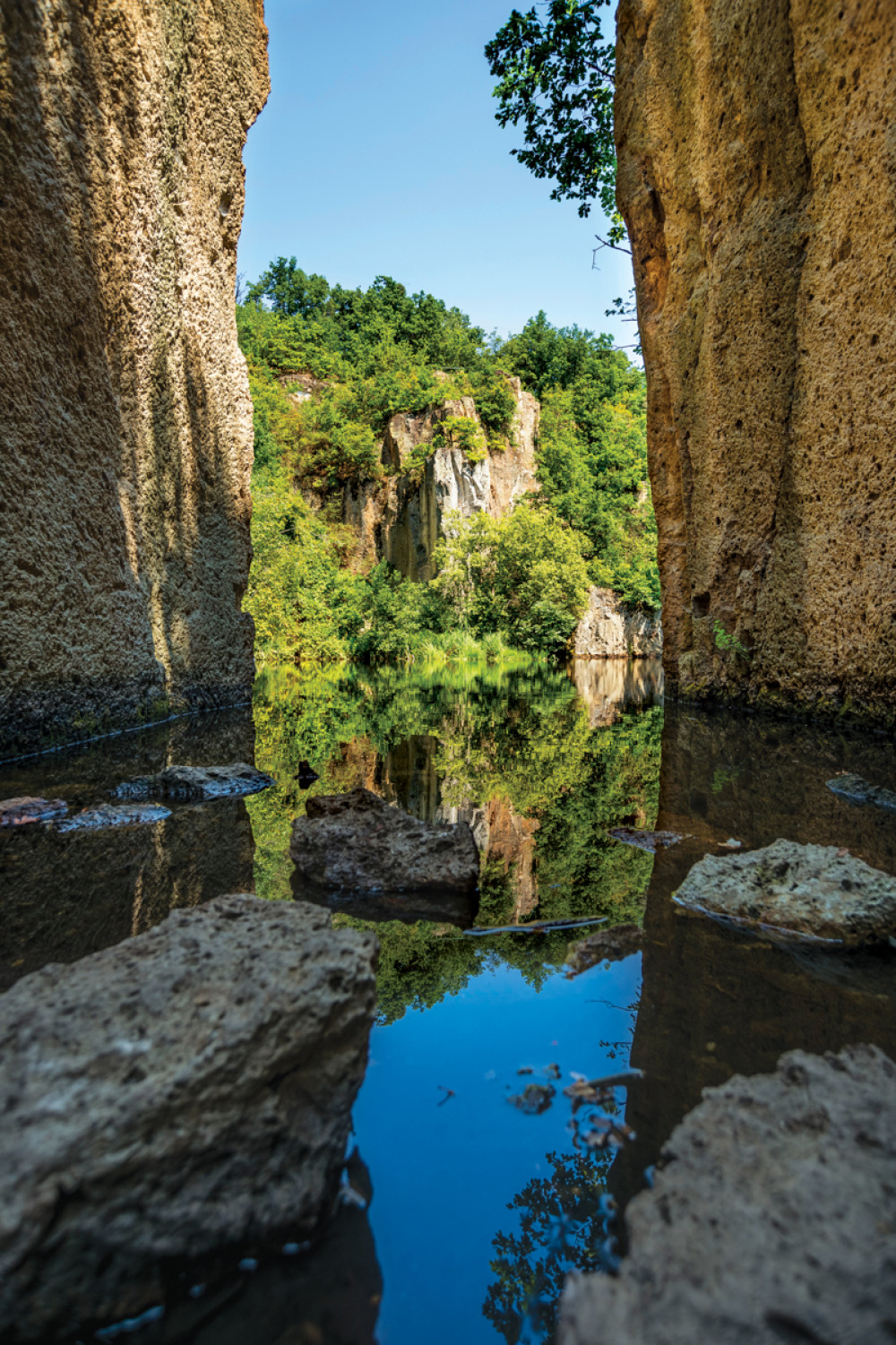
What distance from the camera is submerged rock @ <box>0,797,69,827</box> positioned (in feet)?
10.4

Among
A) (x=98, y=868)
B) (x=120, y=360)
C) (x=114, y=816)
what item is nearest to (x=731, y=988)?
(x=98, y=868)

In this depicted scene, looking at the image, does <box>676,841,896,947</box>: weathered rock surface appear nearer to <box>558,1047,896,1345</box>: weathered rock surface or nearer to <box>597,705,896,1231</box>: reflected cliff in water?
<box>597,705,896,1231</box>: reflected cliff in water

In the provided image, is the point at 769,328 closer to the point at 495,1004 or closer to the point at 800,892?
the point at 800,892

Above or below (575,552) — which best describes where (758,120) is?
above

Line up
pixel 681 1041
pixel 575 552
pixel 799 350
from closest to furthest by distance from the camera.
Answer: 1. pixel 681 1041
2. pixel 799 350
3. pixel 575 552

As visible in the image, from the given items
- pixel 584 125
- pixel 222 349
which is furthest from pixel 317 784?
pixel 584 125

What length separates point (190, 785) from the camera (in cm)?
379

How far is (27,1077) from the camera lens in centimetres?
98

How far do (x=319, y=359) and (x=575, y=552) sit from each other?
15.1 meters

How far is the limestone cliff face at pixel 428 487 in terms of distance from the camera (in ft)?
87.6

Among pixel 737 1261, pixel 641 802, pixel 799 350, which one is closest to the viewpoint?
pixel 737 1261

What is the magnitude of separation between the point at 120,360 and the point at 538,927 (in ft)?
19.8

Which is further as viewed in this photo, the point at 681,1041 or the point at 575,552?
the point at 575,552

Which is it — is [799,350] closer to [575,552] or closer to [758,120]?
[758,120]
